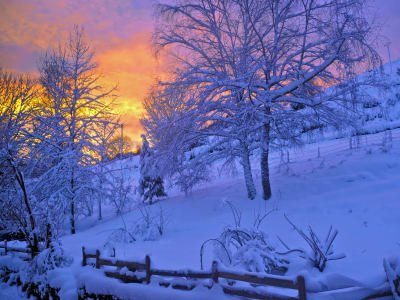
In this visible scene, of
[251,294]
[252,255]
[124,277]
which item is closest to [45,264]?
[124,277]

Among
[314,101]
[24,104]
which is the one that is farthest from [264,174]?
[24,104]

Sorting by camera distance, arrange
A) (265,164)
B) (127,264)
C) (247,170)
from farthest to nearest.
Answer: (247,170) < (265,164) < (127,264)

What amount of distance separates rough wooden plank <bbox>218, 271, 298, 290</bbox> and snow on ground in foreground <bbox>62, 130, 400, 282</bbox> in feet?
3.02

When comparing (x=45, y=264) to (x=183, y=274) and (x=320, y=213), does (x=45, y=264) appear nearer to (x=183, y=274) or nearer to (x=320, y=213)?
(x=183, y=274)

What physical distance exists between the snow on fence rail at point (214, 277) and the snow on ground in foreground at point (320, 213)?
23 centimetres

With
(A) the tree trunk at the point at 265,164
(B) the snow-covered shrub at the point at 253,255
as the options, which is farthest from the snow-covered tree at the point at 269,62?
(B) the snow-covered shrub at the point at 253,255

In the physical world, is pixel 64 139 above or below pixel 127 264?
above

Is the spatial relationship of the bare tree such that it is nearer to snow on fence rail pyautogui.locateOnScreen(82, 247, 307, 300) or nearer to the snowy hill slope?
the snowy hill slope

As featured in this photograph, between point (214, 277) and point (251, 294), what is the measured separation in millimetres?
649

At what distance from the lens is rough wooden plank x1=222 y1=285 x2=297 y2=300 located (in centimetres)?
375

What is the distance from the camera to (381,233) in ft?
21.5

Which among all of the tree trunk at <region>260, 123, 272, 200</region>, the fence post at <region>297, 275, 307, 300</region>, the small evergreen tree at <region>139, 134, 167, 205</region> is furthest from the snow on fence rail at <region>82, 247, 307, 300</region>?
the small evergreen tree at <region>139, 134, 167, 205</region>

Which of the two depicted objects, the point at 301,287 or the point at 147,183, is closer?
the point at 301,287

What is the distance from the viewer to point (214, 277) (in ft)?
14.2
